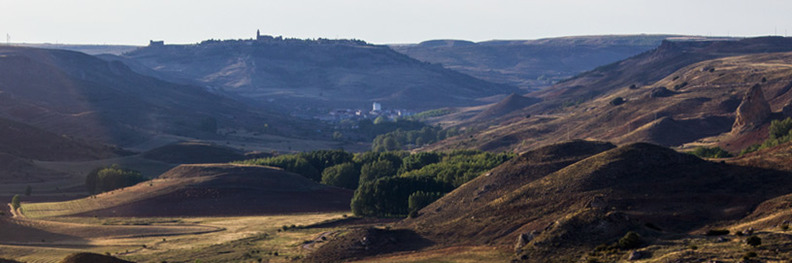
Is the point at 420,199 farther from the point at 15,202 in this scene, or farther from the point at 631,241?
the point at 15,202

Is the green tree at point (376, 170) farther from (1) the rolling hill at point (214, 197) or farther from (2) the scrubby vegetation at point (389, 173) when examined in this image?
(1) the rolling hill at point (214, 197)

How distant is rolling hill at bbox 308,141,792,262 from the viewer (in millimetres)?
69812

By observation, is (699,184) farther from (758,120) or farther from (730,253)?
(758,120)

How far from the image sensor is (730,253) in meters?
58.0

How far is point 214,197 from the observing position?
14325 cm

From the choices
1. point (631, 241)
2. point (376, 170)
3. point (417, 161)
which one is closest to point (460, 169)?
point (376, 170)

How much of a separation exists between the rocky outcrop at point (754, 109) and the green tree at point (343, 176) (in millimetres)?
67681

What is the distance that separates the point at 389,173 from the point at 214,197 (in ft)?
100

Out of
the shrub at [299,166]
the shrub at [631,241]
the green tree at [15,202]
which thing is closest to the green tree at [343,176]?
the shrub at [299,166]

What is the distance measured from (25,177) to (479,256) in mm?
123056

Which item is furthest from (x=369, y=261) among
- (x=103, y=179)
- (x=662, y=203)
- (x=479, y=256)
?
(x=103, y=179)

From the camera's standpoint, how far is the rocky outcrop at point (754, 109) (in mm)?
159625

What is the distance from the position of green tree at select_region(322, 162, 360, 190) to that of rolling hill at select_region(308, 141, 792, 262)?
60.4 metres

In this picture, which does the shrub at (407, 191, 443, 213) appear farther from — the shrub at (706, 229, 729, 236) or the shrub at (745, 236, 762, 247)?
the shrub at (745, 236, 762, 247)
